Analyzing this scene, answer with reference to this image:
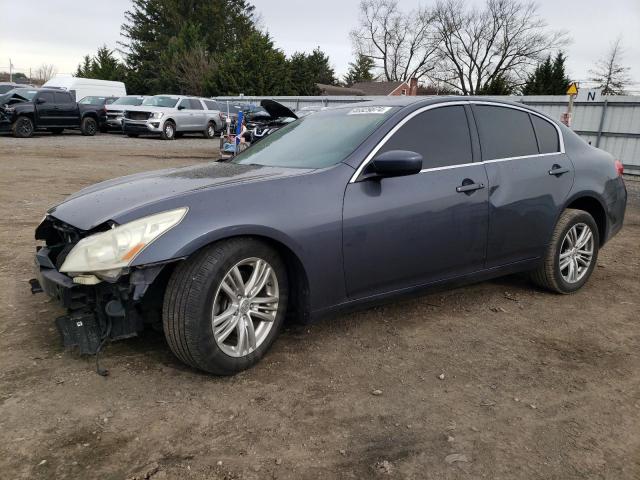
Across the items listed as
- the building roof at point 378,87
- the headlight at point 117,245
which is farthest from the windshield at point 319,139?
the building roof at point 378,87

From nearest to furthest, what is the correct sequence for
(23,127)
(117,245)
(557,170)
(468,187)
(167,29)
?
(117,245) < (468,187) < (557,170) < (23,127) < (167,29)

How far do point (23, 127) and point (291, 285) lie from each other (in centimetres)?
1922

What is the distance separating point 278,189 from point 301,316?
2.47 feet

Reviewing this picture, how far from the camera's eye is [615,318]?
13.6 feet

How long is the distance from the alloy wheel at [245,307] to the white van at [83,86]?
2797 cm

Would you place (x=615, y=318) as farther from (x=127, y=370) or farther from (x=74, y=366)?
(x=74, y=366)

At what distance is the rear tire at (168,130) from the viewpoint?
22234mm

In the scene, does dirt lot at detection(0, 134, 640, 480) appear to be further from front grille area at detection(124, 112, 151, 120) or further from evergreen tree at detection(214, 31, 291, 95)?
evergreen tree at detection(214, 31, 291, 95)

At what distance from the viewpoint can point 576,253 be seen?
4.64 m

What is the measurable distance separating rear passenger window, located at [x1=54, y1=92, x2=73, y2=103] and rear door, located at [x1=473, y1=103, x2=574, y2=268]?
63.0ft

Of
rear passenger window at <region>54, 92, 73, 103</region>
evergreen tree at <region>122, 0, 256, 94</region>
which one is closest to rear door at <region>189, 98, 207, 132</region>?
rear passenger window at <region>54, 92, 73, 103</region>

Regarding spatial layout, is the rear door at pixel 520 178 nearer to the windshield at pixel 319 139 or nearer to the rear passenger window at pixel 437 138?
the rear passenger window at pixel 437 138

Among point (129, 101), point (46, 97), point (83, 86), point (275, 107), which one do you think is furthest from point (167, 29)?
point (275, 107)

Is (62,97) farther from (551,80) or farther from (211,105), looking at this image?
(551,80)
